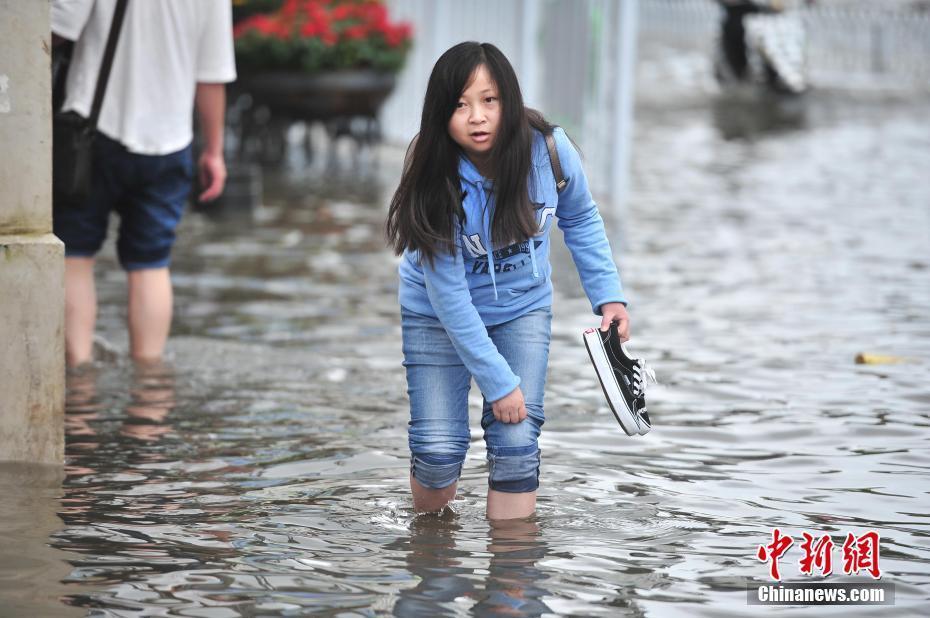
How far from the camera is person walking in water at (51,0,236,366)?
6.17m

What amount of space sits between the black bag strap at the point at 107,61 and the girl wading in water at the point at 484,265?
2.09 meters

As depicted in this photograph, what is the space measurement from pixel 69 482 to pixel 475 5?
36.1 feet

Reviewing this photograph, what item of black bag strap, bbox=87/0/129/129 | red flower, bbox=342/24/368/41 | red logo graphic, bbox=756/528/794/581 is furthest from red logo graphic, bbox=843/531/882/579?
red flower, bbox=342/24/368/41

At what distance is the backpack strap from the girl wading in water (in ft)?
0.06

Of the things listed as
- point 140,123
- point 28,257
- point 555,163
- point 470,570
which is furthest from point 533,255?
point 140,123

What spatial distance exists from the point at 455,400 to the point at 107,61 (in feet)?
7.78

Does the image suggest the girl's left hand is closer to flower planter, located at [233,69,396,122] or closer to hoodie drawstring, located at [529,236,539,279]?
hoodie drawstring, located at [529,236,539,279]

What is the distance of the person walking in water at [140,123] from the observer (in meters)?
6.17

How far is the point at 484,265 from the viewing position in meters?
4.48

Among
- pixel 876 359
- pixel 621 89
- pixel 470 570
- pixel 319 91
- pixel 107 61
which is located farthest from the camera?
pixel 319 91

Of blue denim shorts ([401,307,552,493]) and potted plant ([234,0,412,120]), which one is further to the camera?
potted plant ([234,0,412,120])

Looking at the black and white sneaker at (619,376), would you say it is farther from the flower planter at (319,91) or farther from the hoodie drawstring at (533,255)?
the flower planter at (319,91)

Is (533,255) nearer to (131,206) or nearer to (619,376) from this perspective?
(619,376)

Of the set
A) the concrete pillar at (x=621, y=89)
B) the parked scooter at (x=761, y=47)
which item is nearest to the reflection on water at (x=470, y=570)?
the concrete pillar at (x=621, y=89)
